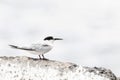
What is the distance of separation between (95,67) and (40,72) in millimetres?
1852

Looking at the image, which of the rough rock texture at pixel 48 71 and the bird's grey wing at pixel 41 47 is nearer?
the rough rock texture at pixel 48 71

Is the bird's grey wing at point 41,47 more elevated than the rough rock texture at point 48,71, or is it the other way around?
the bird's grey wing at point 41,47

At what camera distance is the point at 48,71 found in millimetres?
11297

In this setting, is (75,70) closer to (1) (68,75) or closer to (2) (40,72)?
(1) (68,75)

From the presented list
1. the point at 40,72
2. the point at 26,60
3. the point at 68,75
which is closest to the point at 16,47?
the point at 26,60

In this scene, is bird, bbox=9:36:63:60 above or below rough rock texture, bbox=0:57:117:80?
above

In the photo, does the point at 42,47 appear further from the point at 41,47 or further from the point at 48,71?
the point at 48,71

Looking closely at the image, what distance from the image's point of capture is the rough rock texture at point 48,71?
11.1m

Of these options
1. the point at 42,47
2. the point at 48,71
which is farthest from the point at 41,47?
the point at 48,71

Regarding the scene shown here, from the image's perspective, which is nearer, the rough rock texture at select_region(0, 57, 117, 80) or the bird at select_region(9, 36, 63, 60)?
the rough rock texture at select_region(0, 57, 117, 80)

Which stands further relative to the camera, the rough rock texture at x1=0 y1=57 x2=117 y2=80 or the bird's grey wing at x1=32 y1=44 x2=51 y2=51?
the bird's grey wing at x1=32 y1=44 x2=51 y2=51

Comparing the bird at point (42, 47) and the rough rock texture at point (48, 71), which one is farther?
the bird at point (42, 47)

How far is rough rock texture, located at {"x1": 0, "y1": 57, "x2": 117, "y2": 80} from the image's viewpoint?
36.5ft

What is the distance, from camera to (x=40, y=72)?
444 inches
